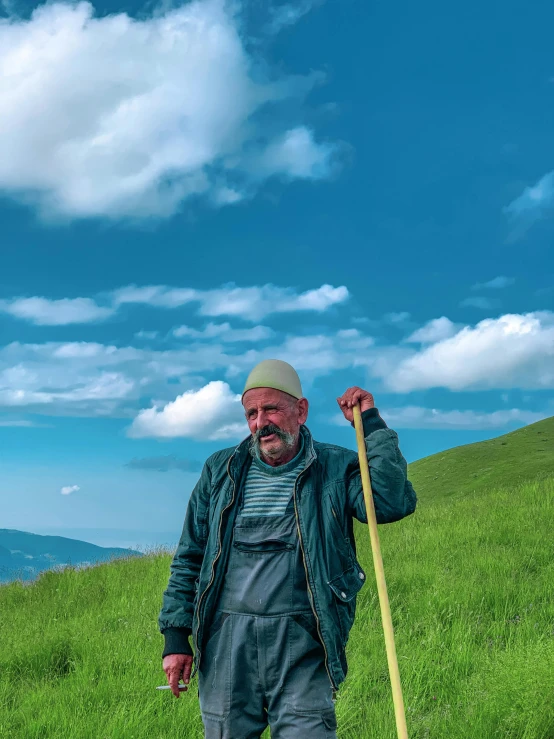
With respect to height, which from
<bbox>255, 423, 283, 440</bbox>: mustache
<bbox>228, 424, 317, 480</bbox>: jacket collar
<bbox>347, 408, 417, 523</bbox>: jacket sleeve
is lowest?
<bbox>347, 408, 417, 523</bbox>: jacket sleeve

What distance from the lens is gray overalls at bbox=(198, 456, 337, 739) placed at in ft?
12.8

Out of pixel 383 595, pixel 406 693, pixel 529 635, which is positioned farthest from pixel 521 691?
pixel 383 595

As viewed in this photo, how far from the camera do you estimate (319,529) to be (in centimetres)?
404

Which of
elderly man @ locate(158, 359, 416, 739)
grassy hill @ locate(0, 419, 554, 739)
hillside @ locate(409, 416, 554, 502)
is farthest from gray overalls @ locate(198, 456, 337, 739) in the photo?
hillside @ locate(409, 416, 554, 502)

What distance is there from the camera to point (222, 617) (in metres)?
4.13

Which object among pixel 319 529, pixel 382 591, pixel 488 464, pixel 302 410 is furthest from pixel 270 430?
pixel 488 464

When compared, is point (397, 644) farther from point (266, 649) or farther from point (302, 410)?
point (302, 410)

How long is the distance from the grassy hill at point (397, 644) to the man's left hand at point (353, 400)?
354 centimetres

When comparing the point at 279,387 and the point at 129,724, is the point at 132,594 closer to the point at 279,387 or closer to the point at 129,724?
the point at 129,724

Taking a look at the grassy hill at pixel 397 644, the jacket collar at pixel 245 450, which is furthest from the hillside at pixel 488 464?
the jacket collar at pixel 245 450

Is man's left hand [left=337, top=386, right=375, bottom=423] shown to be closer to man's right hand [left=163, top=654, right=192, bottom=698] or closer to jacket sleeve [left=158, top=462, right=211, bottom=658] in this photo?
jacket sleeve [left=158, top=462, right=211, bottom=658]

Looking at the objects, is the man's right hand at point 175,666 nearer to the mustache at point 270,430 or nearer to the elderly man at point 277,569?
the elderly man at point 277,569

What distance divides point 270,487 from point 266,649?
36.5 inches

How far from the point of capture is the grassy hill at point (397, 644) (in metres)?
6.59
